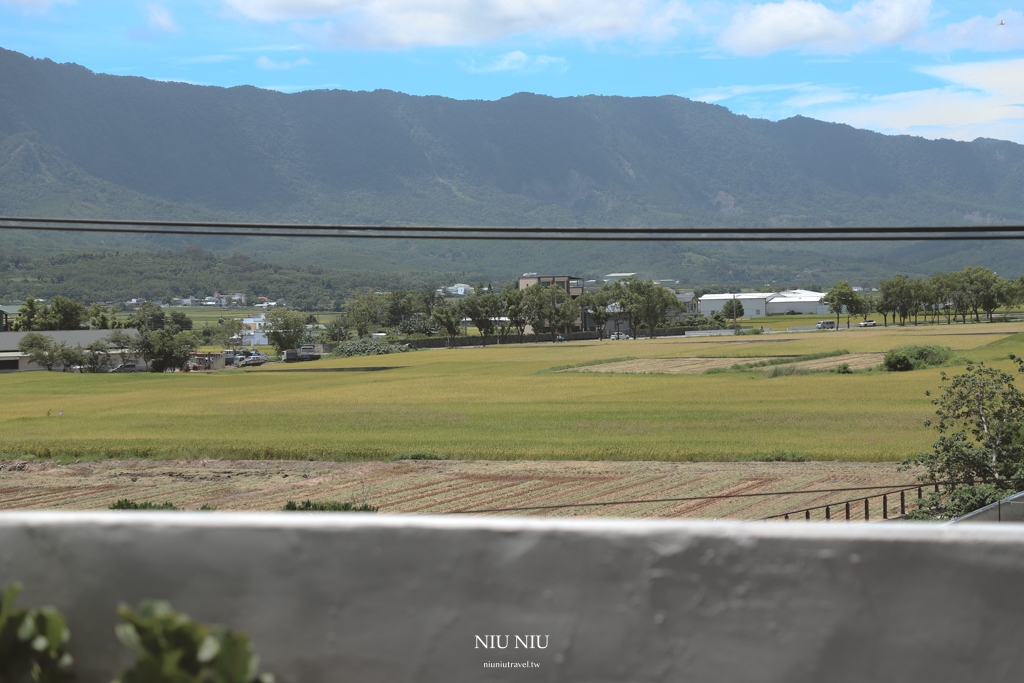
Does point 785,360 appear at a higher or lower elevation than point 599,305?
lower

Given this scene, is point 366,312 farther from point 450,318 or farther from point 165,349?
point 165,349

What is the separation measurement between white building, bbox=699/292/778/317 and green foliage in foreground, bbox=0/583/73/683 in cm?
→ 17885

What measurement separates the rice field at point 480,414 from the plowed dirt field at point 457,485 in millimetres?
2022

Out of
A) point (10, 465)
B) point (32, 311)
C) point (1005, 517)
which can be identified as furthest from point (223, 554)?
point (32, 311)

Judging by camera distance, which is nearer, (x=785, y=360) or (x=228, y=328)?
(x=785, y=360)

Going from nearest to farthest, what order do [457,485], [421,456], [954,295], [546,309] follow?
[457,485] < [421,456] < [954,295] < [546,309]

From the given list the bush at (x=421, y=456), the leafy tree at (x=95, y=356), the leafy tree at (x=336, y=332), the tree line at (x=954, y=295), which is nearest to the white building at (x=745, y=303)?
the tree line at (x=954, y=295)

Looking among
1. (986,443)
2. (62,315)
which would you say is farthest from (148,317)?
(986,443)

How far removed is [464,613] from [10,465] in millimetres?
35852

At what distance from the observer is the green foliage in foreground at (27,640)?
10.7 feet

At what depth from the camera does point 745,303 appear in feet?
605

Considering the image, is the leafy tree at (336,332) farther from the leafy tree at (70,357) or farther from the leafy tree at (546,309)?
the leafy tree at (70,357)

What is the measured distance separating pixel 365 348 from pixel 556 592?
103467mm

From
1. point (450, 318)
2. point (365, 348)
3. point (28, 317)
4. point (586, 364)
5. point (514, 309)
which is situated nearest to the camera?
point (586, 364)
